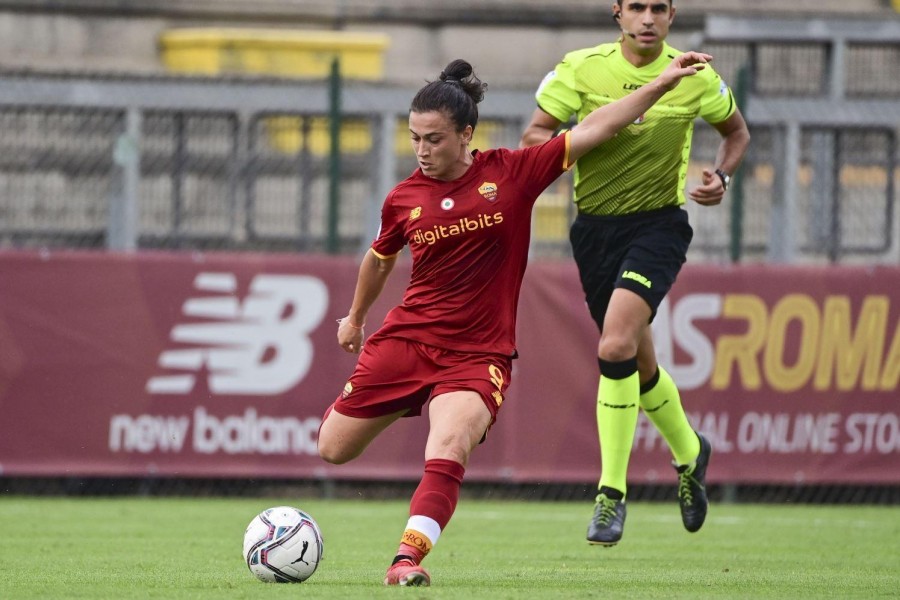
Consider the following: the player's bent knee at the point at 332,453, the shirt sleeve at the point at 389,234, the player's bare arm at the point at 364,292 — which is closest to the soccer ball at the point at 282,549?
the player's bent knee at the point at 332,453

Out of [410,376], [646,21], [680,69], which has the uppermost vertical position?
[646,21]

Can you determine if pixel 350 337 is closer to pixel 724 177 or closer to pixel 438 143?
pixel 438 143

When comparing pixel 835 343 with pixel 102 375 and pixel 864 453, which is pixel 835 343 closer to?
pixel 864 453

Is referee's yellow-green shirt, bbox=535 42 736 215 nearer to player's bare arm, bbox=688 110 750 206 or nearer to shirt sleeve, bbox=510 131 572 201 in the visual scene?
player's bare arm, bbox=688 110 750 206

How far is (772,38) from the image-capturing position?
47.1 ft

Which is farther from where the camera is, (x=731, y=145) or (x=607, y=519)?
(x=731, y=145)

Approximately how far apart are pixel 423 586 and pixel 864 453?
21.5 ft

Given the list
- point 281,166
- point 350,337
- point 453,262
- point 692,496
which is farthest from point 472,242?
point 281,166

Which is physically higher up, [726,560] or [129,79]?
[129,79]

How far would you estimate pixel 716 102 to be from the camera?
7762 millimetres

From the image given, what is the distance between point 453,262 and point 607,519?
5.15ft

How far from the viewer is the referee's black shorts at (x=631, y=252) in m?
7.51

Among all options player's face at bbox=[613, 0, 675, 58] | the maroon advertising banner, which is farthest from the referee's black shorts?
the maroon advertising banner

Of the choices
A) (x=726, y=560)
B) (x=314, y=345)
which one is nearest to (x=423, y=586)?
(x=726, y=560)
